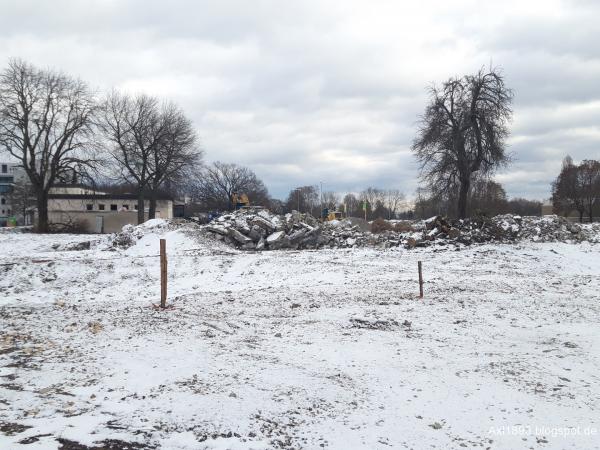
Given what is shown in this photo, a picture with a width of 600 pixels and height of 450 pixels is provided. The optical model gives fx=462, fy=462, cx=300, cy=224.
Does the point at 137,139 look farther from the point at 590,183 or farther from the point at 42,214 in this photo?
the point at 590,183

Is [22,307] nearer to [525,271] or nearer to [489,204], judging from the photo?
[525,271]

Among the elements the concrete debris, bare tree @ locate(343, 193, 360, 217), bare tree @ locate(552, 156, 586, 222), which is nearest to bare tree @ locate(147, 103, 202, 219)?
the concrete debris

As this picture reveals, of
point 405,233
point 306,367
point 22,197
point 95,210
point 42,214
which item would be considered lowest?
point 306,367

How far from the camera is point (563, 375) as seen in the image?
6.01 meters

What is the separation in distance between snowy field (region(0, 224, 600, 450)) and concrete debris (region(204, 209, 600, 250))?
9.59 metres

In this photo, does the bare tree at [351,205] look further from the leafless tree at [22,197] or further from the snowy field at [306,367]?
the snowy field at [306,367]

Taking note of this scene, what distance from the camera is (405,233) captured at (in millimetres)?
24531

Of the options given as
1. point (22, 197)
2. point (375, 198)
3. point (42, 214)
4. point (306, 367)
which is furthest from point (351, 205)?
point (306, 367)

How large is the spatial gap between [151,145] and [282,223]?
23764 millimetres

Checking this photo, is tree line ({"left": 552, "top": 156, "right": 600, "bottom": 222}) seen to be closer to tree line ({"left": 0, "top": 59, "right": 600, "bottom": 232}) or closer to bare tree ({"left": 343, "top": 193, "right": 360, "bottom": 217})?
tree line ({"left": 0, "top": 59, "right": 600, "bottom": 232})

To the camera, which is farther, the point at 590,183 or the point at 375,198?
the point at 375,198

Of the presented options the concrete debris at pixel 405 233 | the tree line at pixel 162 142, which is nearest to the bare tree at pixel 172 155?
the tree line at pixel 162 142

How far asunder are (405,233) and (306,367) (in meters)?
19.2

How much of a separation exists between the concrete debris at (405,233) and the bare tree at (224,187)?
66076 millimetres
